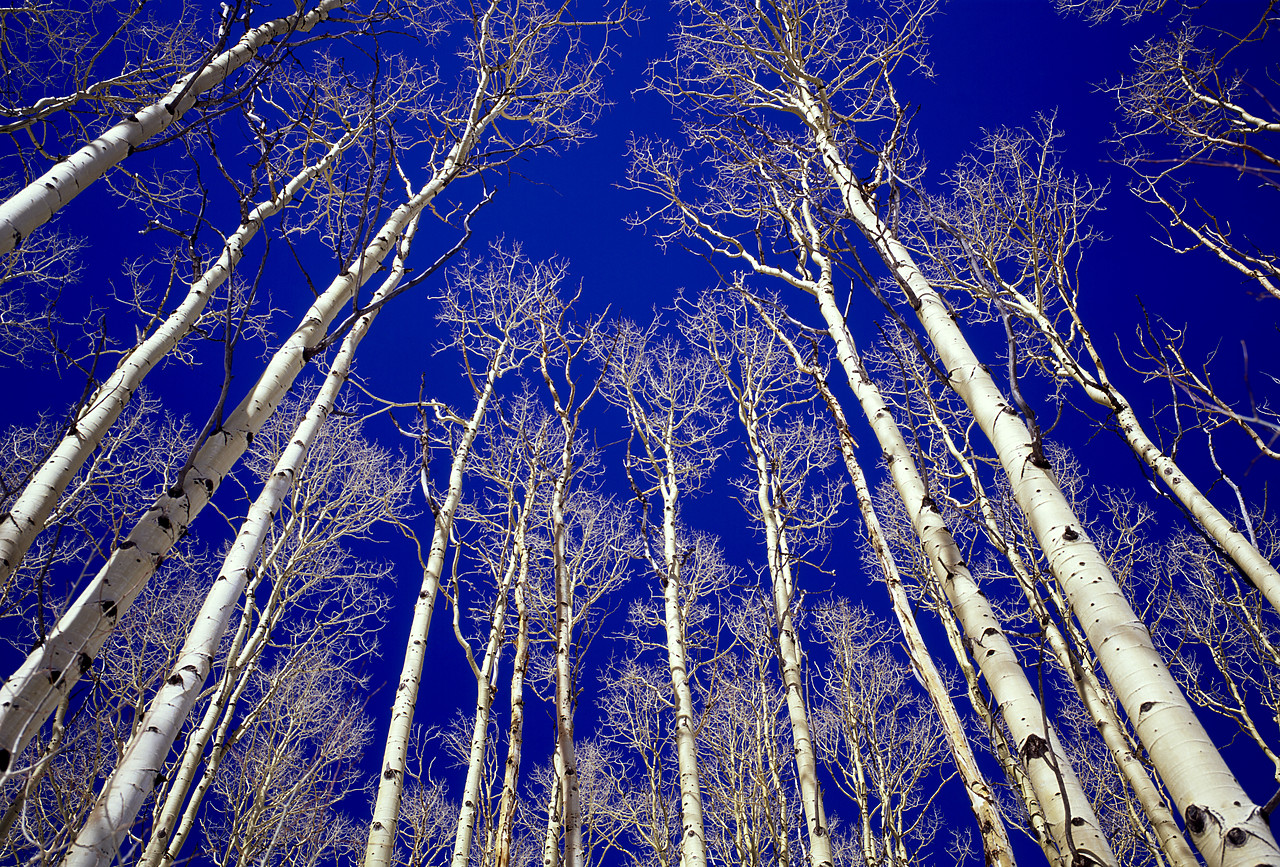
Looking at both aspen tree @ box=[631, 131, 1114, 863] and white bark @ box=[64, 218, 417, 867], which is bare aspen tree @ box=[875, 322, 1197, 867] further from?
white bark @ box=[64, 218, 417, 867]

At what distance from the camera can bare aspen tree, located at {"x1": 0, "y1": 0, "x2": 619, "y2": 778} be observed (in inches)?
85.6

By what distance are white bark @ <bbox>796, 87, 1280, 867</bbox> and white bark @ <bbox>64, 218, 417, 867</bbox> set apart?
3267 millimetres

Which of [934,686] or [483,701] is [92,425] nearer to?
[483,701]

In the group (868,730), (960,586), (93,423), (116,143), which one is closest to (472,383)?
(116,143)

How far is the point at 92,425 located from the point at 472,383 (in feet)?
10.4

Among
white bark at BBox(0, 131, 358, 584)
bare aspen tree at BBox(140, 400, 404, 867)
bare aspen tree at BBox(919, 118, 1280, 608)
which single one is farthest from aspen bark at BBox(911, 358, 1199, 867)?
bare aspen tree at BBox(140, 400, 404, 867)

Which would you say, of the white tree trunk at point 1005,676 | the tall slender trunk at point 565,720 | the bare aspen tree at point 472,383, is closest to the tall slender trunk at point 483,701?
the bare aspen tree at point 472,383

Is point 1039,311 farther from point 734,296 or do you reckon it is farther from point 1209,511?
point 734,296

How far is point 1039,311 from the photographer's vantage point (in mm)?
6957

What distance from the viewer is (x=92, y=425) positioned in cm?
288

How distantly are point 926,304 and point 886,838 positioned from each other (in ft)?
19.1

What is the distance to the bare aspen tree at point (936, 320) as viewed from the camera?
5.49 feet

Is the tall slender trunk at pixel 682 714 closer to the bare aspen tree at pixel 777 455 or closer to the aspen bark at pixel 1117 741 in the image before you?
the bare aspen tree at pixel 777 455

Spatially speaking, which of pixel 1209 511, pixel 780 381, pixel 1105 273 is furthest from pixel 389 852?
pixel 1105 273
